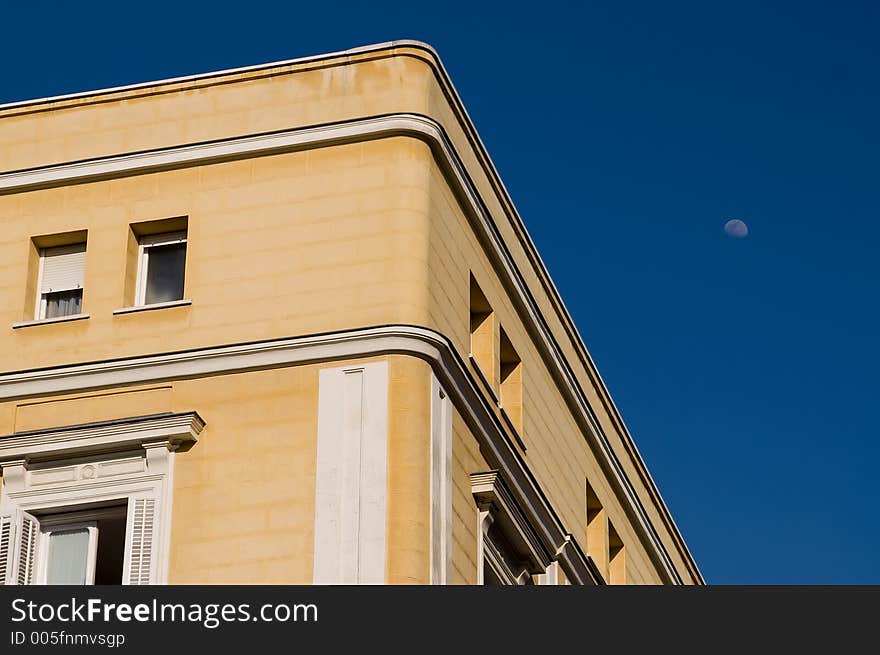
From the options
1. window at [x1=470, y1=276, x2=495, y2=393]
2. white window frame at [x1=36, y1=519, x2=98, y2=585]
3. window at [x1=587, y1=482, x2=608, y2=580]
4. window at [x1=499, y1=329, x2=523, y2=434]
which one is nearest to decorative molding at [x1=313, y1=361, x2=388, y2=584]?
white window frame at [x1=36, y1=519, x2=98, y2=585]

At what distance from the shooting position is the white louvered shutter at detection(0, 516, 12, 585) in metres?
33.7

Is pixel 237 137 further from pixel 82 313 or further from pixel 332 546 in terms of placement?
pixel 332 546

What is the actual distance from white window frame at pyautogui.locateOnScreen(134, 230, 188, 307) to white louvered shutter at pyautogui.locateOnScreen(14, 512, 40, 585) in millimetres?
4180

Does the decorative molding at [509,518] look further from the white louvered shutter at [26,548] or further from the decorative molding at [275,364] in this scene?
the white louvered shutter at [26,548]

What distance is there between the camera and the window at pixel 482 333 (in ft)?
125

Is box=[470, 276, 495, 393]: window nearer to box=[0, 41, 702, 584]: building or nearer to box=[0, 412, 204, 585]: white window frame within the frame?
box=[0, 41, 702, 584]: building

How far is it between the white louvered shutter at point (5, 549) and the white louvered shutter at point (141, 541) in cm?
180

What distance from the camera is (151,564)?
3322 centimetres

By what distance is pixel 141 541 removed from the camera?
3347 cm

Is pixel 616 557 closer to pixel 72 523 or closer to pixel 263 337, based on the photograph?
pixel 263 337

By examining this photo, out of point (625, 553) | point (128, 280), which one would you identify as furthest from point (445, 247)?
point (625, 553)

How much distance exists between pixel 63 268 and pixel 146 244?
1.39 meters

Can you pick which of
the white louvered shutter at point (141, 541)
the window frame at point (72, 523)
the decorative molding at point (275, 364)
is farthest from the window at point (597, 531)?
the white louvered shutter at point (141, 541)
